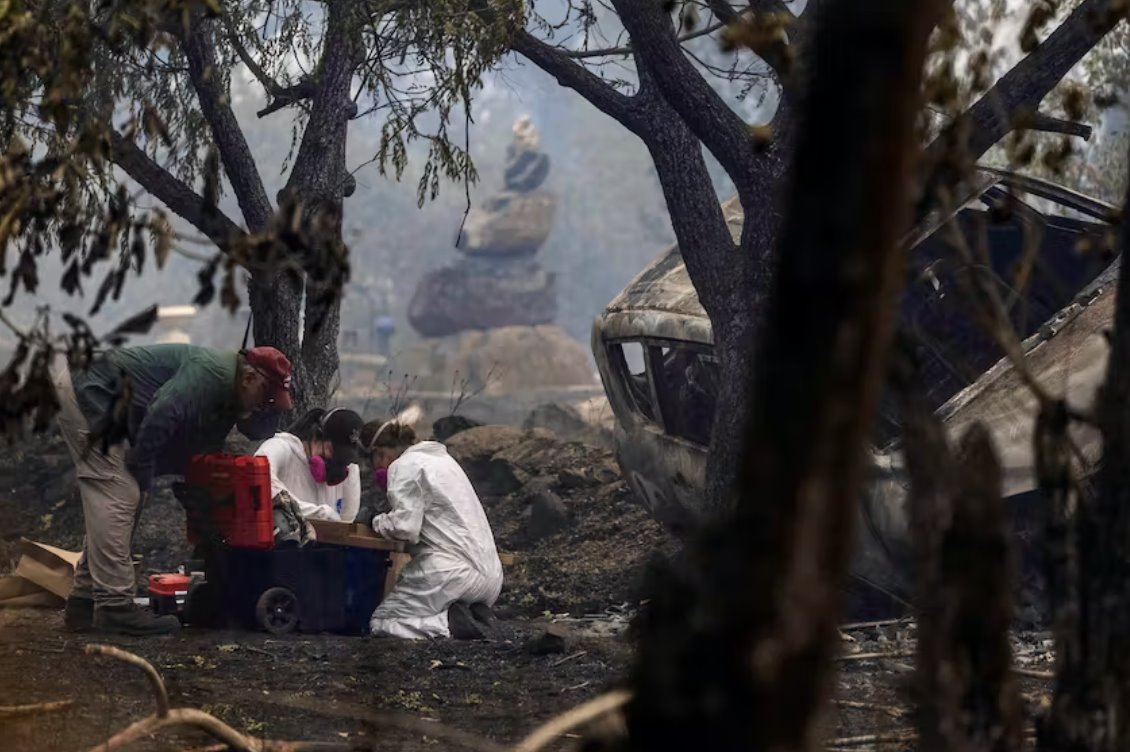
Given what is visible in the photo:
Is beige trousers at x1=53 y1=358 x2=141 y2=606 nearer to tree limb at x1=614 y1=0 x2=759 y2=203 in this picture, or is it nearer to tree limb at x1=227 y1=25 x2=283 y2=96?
tree limb at x1=227 y1=25 x2=283 y2=96

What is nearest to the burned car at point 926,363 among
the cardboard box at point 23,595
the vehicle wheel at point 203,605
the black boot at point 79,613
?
the vehicle wheel at point 203,605

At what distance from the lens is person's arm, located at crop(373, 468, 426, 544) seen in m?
8.53

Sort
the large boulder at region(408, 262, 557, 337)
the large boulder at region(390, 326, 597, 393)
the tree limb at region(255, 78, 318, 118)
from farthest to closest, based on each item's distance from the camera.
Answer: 1. the large boulder at region(408, 262, 557, 337)
2. the large boulder at region(390, 326, 597, 393)
3. the tree limb at region(255, 78, 318, 118)

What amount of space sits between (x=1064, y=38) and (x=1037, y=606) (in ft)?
10.6

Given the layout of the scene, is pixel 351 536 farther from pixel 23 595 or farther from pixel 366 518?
pixel 23 595

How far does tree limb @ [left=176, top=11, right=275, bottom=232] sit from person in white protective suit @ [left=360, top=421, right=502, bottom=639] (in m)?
2.28

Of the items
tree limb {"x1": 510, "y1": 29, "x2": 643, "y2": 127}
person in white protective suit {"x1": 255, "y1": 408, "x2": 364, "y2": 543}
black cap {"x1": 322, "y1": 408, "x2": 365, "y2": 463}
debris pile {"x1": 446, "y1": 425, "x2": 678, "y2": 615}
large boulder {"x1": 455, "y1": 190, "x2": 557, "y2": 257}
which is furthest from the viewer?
large boulder {"x1": 455, "y1": 190, "x2": 557, "y2": 257}

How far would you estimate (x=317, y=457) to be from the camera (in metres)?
9.12

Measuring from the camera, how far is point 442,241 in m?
71.1

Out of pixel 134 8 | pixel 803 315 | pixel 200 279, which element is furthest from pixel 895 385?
pixel 134 8

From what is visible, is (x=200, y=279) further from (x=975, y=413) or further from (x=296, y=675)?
(x=975, y=413)

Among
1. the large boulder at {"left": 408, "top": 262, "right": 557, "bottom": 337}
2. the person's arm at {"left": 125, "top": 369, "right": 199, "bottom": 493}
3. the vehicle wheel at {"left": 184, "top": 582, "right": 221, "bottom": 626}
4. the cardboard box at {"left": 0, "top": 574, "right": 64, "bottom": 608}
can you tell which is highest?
the large boulder at {"left": 408, "top": 262, "right": 557, "bottom": 337}

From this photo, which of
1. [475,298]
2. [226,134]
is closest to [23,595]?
[226,134]

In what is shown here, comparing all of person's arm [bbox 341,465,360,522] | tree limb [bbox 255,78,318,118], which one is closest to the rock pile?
tree limb [bbox 255,78,318,118]
